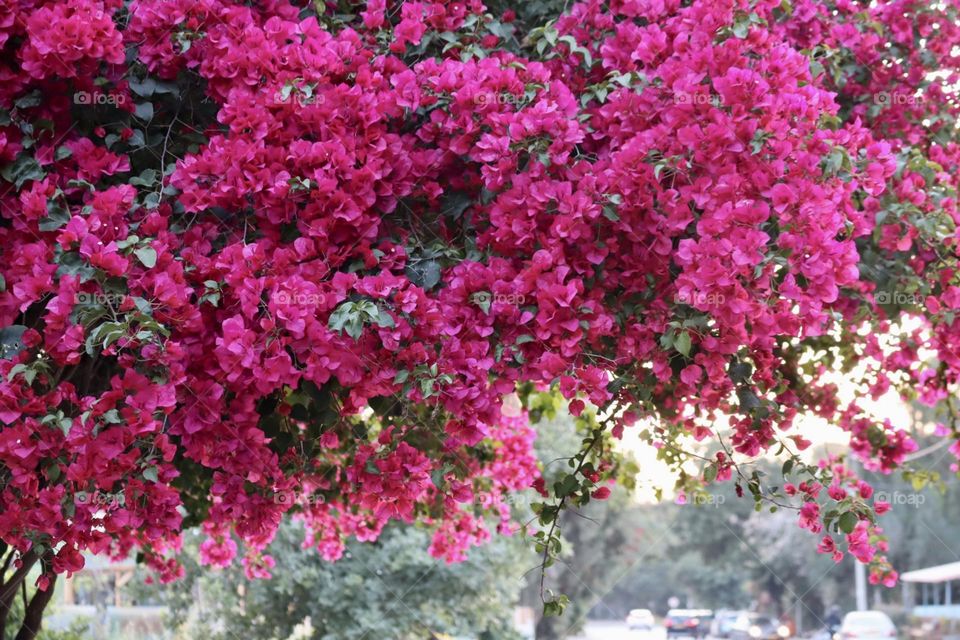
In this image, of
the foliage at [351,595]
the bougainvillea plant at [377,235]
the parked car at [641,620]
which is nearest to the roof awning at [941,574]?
the foliage at [351,595]

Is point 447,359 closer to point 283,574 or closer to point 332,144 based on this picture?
point 332,144

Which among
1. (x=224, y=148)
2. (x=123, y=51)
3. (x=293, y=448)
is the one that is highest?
(x=123, y=51)

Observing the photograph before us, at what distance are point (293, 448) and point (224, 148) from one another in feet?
2.48

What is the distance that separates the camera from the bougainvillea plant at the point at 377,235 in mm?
2062

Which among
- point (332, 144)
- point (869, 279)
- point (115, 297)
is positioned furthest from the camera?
point (869, 279)

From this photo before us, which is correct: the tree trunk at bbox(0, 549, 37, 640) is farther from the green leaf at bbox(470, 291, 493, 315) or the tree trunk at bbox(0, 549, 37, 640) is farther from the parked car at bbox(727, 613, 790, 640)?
the parked car at bbox(727, 613, 790, 640)

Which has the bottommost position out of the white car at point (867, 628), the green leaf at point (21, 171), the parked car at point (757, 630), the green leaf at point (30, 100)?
the green leaf at point (21, 171)

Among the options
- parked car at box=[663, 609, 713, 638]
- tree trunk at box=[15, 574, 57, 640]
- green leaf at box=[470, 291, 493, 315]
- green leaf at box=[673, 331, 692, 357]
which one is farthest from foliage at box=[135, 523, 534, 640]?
parked car at box=[663, 609, 713, 638]

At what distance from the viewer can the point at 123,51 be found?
224 cm

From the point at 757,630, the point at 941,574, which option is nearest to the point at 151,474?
the point at 941,574

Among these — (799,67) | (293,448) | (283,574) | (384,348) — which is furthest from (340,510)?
(283,574)

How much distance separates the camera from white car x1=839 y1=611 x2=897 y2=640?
14093 millimetres

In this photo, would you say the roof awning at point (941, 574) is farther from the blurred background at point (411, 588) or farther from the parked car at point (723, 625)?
the parked car at point (723, 625)

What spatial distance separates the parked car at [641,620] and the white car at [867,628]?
17.6 m
